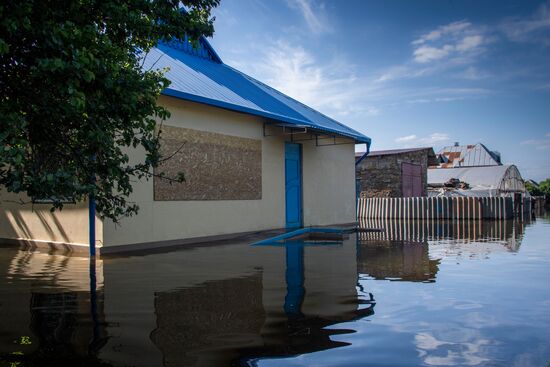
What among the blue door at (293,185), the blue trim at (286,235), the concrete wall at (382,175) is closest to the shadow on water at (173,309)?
the blue trim at (286,235)

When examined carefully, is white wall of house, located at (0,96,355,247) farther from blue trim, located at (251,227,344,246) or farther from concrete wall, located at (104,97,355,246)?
blue trim, located at (251,227,344,246)

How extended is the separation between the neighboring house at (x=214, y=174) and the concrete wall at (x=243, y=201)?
0.08 feet

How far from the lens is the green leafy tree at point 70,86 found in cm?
374

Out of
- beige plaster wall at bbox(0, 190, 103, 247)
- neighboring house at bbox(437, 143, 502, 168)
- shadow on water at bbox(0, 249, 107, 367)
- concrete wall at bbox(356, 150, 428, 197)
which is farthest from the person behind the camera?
neighboring house at bbox(437, 143, 502, 168)

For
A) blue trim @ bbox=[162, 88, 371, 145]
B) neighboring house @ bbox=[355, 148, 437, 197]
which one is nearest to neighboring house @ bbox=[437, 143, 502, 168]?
neighboring house @ bbox=[355, 148, 437, 197]

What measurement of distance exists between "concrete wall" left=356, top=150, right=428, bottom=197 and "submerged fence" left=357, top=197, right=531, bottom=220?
2922 millimetres

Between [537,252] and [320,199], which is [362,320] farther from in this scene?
[320,199]

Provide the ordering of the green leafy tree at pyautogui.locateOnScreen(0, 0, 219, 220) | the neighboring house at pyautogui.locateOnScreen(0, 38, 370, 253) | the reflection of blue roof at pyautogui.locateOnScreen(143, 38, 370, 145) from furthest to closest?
the reflection of blue roof at pyautogui.locateOnScreen(143, 38, 370, 145), the neighboring house at pyautogui.locateOnScreen(0, 38, 370, 253), the green leafy tree at pyautogui.locateOnScreen(0, 0, 219, 220)

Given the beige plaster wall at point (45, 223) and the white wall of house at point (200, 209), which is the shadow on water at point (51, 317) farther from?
the white wall of house at point (200, 209)

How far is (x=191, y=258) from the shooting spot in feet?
26.9

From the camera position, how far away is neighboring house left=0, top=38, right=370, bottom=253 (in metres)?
9.59

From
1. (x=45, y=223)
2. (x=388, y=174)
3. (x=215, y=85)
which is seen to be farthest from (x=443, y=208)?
(x=45, y=223)

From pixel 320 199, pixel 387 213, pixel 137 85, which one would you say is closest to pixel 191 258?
pixel 137 85

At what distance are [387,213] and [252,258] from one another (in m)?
14.9
